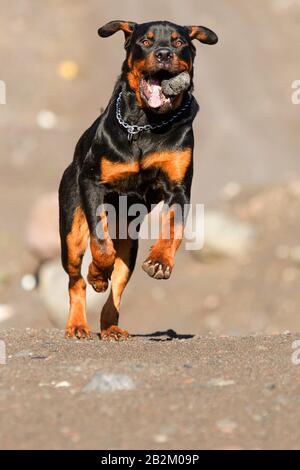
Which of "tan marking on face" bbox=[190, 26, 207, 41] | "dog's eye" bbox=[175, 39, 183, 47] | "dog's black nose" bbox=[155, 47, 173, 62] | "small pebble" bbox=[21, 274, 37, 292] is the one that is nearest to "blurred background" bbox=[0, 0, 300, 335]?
"small pebble" bbox=[21, 274, 37, 292]

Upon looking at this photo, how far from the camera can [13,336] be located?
854 centimetres

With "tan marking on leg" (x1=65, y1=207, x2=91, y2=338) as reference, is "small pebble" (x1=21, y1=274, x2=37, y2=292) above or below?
above

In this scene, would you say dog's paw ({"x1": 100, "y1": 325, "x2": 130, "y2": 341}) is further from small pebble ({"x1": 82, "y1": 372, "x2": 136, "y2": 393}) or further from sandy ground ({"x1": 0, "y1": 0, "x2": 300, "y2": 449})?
small pebble ({"x1": 82, "y1": 372, "x2": 136, "y2": 393})

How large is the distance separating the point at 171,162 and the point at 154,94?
512mm

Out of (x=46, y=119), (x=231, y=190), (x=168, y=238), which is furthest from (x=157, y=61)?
(x=46, y=119)

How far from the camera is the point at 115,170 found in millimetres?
7922

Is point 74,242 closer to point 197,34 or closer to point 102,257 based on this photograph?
point 102,257

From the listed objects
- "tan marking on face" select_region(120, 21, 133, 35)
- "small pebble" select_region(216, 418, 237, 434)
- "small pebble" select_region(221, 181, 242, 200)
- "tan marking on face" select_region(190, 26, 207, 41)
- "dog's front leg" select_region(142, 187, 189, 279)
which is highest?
"small pebble" select_region(221, 181, 242, 200)

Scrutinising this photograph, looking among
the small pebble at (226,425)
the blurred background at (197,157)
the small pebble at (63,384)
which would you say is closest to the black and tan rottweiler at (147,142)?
the small pebble at (63,384)

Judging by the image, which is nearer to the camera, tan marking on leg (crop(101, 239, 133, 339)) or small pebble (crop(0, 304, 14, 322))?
tan marking on leg (crop(101, 239, 133, 339))

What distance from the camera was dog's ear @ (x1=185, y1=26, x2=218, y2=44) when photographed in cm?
826

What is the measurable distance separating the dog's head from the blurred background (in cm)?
776

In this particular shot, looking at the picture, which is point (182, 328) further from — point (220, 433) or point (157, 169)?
point (220, 433)

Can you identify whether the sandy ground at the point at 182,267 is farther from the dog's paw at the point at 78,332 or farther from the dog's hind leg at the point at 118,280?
the dog's hind leg at the point at 118,280
